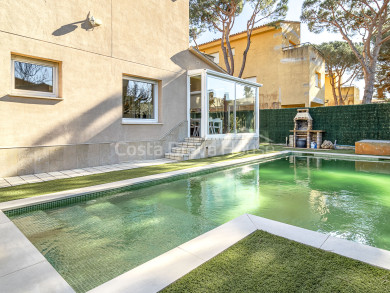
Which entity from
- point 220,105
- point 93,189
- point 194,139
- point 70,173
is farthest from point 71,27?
point 220,105

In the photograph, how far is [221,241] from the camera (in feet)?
8.50

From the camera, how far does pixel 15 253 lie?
2365 millimetres

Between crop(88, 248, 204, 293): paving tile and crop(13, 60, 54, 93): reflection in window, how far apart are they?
6.17 meters

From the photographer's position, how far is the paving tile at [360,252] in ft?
7.06

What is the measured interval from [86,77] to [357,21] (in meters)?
17.8

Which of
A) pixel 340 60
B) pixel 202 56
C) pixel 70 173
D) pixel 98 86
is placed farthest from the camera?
pixel 340 60

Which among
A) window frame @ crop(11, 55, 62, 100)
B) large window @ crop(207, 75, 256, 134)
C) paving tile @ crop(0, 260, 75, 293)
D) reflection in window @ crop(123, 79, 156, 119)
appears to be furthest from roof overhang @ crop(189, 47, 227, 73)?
paving tile @ crop(0, 260, 75, 293)

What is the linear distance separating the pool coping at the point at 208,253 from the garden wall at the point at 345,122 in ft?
39.5

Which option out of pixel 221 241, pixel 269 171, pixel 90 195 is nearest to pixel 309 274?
pixel 221 241

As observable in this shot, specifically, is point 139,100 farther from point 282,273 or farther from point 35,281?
point 282,273

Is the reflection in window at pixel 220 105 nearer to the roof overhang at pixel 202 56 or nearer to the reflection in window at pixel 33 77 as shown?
the roof overhang at pixel 202 56

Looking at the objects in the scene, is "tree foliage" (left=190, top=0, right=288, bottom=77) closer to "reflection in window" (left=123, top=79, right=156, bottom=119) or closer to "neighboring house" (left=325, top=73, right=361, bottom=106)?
"reflection in window" (left=123, top=79, right=156, bottom=119)

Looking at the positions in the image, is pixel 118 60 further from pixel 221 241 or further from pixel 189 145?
pixel 221 241

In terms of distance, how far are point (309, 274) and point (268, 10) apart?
18368 mm
